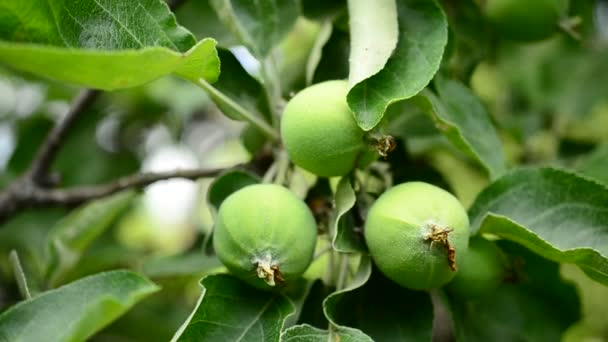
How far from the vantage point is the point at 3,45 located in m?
0.77

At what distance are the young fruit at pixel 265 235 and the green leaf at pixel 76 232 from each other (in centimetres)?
49

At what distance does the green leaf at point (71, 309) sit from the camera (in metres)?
0.90

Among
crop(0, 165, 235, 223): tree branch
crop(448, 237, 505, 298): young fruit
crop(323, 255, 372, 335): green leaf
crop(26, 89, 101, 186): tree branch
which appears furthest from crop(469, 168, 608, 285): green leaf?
crop(26, 89, 101, 186): tree branch

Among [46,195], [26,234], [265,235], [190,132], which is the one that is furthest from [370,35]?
[190,132]

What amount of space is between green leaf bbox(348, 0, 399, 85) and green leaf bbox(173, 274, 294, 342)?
0.90 ft

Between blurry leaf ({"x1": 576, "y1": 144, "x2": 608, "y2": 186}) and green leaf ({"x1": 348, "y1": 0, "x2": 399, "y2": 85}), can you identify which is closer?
green leaf ({"x1": 348, "y1": 0, "x2": 399, "y2": 85})

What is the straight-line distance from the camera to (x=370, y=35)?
102 cm

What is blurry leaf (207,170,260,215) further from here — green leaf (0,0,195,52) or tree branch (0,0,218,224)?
tree branch (0,0,218,224)

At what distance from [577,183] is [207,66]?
1.55ft

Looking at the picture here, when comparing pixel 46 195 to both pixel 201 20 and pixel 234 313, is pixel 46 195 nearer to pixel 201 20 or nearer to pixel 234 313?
pixel 201 20

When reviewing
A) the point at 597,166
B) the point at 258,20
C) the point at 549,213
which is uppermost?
the point at 258,20

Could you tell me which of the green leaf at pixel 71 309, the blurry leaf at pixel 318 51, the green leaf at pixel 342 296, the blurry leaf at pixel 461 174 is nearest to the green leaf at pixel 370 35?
the blurry leaf at pixel 318 51

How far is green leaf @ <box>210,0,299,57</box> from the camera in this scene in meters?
1.18

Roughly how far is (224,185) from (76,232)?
1.35 ft
